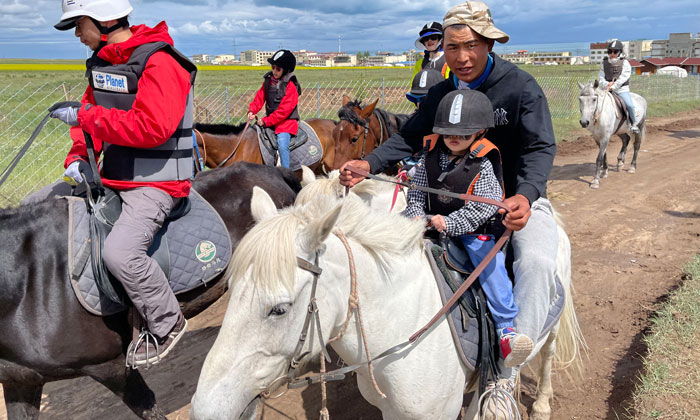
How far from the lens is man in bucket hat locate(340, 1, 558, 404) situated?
2305 mm

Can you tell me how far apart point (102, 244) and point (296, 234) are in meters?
1.55

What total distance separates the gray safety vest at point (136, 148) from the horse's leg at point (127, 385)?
1162 mm

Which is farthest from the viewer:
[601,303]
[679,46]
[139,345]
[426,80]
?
[679,46]

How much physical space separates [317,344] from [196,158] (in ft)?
17.0

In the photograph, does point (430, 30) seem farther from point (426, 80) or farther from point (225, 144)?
Result: point (225, 144)

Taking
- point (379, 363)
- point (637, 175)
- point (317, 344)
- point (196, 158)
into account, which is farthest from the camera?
point (637, 175)

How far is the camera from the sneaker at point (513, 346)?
2.15 metres

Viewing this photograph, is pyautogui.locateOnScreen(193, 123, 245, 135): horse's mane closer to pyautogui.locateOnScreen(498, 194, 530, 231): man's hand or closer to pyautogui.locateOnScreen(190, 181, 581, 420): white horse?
pyautogui.locateOnScreen(190, 181, 581, 420): white horse

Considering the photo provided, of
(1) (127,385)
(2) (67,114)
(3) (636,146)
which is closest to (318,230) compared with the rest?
(2) (67,114)

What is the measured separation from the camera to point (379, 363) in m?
2.13

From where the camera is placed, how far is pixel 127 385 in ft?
9.62

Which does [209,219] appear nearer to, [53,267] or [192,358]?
[53,267]

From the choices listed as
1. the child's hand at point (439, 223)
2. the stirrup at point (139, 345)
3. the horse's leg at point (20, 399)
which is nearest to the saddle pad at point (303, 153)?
the stirrup at point (139, 345)

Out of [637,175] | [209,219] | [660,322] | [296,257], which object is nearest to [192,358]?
[209,219]
